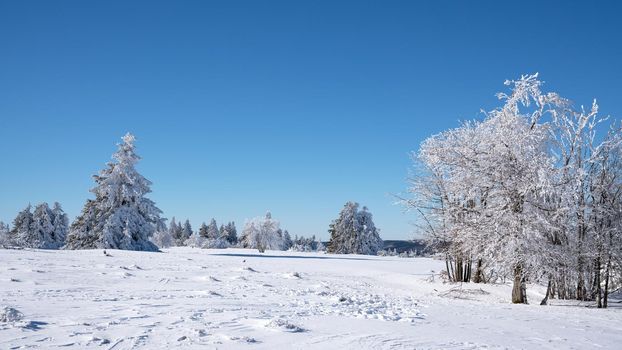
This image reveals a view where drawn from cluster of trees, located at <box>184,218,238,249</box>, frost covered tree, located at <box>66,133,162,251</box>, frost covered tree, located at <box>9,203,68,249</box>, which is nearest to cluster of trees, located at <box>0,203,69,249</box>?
frost covered tree, located at <box>9,203,68,249</box>

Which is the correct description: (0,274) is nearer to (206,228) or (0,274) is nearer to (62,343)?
(62,343)

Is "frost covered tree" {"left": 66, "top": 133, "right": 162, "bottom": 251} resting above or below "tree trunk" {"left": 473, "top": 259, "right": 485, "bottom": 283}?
above

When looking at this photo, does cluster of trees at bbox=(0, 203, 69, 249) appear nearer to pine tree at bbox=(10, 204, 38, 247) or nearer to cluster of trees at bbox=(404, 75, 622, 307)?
pine tree at bbox=(10, 204, 38, 247)

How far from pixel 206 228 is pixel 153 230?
219 feet

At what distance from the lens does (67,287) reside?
10562 mm

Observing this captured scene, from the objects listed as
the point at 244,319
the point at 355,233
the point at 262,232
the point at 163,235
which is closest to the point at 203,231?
the point at 262,232

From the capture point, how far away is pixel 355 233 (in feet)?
194

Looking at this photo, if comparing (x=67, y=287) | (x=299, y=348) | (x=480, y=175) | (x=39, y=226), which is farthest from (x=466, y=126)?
(x=39, y=226)

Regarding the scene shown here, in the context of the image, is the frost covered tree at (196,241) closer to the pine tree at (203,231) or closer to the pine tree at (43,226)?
the pine tree at (203,231)

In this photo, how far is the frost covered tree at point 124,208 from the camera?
3273cm

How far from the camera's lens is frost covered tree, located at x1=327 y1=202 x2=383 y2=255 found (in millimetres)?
58938

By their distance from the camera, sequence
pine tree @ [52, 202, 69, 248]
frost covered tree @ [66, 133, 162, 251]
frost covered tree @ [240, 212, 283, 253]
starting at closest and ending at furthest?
1. frost covered tree @ [66, 133, 162, 251]
2. pine tree @ [52, 202, 69, 248]
3. frost covered tree @ [240, 212, 283, 253]

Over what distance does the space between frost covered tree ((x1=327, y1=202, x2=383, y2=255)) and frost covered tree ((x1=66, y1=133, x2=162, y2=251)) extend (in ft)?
102

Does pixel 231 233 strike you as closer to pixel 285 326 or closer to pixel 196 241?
pixel 196 241
